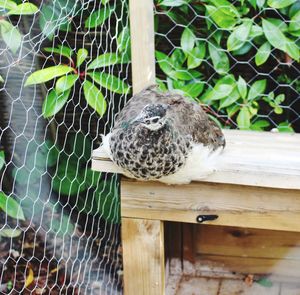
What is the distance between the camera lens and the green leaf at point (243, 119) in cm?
243

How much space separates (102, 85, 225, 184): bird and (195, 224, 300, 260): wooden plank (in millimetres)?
559

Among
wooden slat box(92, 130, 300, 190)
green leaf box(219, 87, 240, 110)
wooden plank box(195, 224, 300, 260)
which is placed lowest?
wooden plank box(195, 224, 300, 260)

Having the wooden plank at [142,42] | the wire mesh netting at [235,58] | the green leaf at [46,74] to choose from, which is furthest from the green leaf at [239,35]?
A: the green leaf at [46,74]

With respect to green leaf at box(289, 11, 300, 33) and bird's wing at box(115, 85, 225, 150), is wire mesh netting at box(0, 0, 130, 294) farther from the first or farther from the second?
green leaf at box(289, 11, 300, 33)

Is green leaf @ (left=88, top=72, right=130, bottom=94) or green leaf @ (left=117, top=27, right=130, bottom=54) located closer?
green leaf @ (left=88, top=72, right=130, bottom=94)

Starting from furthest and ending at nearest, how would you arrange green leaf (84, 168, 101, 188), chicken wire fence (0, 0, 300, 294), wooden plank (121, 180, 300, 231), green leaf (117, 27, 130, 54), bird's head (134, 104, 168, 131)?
green leaf (84, 168, 101, 188)
green leaf (117, 27, 130, 54)
chicken wire fence (0, 0, 300, 294)
wooden plank (121, 180, 300, 231)
bird's head (134, 104, 168, 131)

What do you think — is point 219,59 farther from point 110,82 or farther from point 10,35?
point 10,35

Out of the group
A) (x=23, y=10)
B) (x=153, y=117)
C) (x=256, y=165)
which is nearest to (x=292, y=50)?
(x=256, y=165)

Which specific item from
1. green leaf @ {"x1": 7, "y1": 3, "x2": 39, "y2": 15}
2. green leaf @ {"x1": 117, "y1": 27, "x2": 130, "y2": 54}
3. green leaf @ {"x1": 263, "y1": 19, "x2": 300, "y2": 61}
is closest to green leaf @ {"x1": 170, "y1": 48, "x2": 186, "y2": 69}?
green leaf @ {"x1": 117, "y1": 27, "x2": 130, "y2": 54}

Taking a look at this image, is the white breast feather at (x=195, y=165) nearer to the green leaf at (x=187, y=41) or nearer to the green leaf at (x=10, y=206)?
the green leaf at (x=10, y=206)

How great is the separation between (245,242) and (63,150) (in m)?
0.74

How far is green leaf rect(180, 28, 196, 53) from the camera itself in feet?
7.95

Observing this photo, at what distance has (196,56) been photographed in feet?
7.99

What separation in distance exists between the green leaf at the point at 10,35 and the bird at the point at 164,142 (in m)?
0.35
